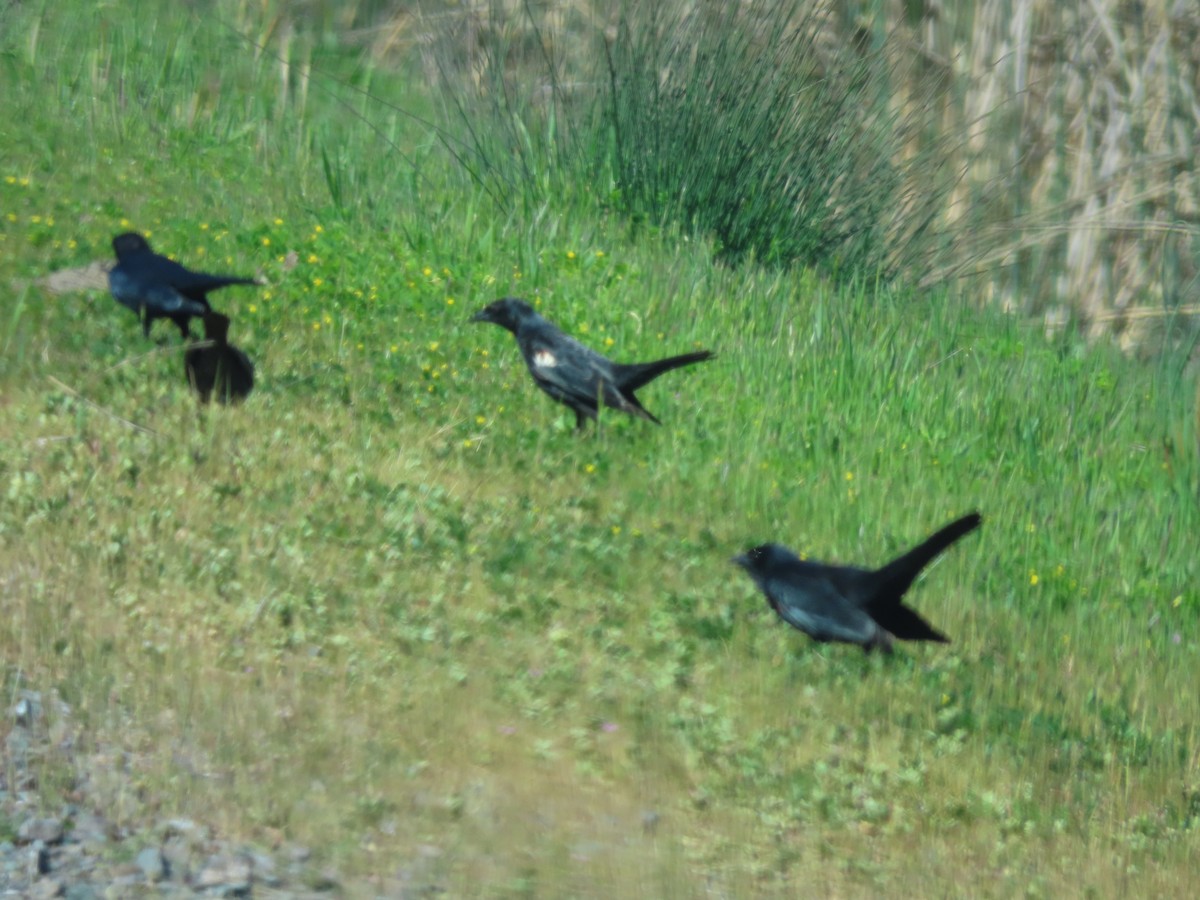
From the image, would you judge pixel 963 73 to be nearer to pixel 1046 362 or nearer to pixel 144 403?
pixel 1046 362

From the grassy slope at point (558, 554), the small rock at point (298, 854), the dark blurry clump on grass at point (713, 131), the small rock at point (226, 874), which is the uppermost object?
the dark blurry clump on grass at point (713, 131)

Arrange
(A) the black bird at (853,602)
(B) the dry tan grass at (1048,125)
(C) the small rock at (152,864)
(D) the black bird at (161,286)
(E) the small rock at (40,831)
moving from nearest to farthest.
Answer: (C) the small rock at (152,864) < (E) the small rock at (40,831) < (A) the black bird at (853,602) < (D) the black bird at (161,286) < (B) the dry tan grass at (1048,125)

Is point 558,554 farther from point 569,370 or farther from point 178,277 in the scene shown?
point 178,277

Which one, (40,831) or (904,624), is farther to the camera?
(904,624)

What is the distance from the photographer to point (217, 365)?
6918 mm

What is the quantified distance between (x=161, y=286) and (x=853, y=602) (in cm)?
334

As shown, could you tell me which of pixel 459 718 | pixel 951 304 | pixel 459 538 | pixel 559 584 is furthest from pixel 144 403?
pixel 951 304

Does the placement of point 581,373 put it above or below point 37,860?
above

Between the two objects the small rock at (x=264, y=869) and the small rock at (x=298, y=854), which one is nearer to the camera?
the small rock at (x=264, y=869)

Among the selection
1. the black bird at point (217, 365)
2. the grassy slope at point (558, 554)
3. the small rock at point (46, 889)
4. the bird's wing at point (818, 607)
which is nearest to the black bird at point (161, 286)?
the black bird at point (217, 365)

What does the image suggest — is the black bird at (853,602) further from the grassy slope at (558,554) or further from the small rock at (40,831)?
the small rock at (40,831)

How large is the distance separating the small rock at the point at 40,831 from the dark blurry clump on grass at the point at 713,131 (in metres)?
6.02

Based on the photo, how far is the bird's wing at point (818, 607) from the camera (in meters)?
5.58

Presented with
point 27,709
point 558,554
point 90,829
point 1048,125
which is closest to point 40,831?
point 90,829
